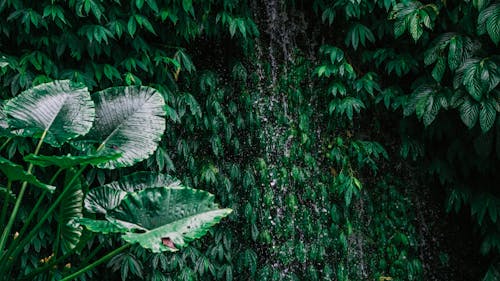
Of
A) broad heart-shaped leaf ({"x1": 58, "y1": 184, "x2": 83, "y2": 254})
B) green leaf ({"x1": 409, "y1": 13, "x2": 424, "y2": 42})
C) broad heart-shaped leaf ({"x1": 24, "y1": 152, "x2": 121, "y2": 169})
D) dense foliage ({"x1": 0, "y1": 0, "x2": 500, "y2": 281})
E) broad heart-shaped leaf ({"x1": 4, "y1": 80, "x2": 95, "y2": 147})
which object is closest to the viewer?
broad heart-shaped leaf ({"x1": 24, "y1": 152, "x2": 121, "y2": 169})

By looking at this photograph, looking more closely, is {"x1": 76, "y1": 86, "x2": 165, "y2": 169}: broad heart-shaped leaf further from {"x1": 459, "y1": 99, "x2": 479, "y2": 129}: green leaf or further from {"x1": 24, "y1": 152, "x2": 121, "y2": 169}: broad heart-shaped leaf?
{"x1": 459, "y1": 99, "x2": 479, "y2": 129}: green leaf

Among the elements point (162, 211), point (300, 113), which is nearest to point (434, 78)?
point (300, 113)

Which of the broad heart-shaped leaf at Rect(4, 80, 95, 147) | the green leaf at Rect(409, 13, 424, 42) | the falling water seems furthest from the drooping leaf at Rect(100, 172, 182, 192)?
the green leaf at Rect(409, 13, 424, 42)

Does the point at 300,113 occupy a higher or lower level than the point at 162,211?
higher

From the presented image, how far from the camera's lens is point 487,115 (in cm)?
272

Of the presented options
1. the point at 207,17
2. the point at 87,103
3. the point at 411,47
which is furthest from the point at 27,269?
the point at 411,47

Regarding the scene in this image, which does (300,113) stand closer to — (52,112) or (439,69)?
(439,69)

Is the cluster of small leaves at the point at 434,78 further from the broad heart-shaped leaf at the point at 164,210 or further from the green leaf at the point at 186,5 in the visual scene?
the broad heart-shaped leaf at the point at 164,210

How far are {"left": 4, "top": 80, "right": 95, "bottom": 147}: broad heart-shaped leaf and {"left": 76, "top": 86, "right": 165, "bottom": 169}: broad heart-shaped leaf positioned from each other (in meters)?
0.11

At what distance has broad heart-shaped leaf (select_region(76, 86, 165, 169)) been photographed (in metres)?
2.21

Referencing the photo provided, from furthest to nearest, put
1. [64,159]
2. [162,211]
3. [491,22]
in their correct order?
[491,22]
[162,211]
[64,159]

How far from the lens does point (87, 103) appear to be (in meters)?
2.19

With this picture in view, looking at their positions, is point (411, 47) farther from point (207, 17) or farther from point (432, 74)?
point (207, 17)

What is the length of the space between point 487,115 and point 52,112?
2146 millimetres
